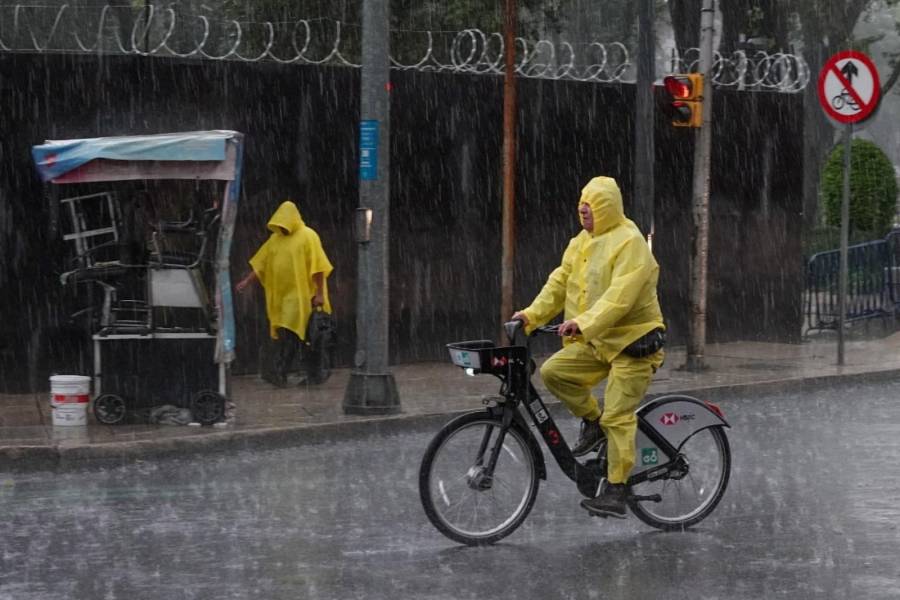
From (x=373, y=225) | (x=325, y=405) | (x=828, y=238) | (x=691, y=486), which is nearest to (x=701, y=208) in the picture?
(x=373, y=225)

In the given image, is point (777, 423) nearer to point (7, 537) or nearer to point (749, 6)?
point (7, 537)

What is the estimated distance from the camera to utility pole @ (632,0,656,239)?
51.4 feet

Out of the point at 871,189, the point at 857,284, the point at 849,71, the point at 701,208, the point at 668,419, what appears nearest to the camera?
the point at 668,419

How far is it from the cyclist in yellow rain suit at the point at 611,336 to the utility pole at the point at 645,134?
26.1 ft

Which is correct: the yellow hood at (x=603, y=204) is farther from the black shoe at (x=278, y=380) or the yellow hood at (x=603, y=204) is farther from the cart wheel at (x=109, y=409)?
the black shoe at (x=278, y=380)

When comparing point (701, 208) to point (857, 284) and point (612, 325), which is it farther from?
point (612, 325)

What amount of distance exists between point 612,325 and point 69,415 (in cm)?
516

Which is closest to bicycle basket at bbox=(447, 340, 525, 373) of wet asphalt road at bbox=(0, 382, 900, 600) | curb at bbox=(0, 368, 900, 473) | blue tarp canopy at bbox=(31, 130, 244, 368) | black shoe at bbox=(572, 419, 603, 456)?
black shoe at bbox=(572, 419, 603, 456)

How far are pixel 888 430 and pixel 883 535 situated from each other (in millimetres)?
4045

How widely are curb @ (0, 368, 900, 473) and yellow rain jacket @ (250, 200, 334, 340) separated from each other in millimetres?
2052

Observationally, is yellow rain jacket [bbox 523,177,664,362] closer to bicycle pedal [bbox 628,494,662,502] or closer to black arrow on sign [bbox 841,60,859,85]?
bicycle pedal [bbox 628,494,662,502]

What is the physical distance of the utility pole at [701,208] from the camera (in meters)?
15.2

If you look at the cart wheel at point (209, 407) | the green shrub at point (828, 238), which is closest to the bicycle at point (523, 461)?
the cart wheel at point (209, 407)

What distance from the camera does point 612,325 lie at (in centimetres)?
752
